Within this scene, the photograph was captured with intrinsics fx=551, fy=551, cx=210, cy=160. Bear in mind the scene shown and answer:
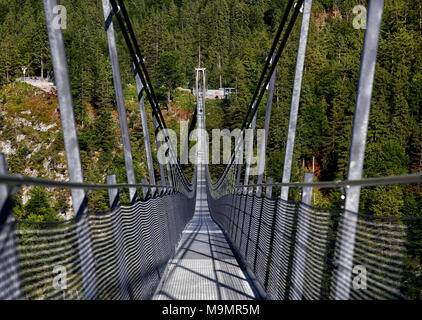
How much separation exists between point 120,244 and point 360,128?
174cm

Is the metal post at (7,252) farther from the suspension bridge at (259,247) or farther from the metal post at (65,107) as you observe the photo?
the metal post at (65,107)

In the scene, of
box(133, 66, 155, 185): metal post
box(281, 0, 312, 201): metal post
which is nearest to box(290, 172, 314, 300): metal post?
box(281, 0, 312, 201): metal post

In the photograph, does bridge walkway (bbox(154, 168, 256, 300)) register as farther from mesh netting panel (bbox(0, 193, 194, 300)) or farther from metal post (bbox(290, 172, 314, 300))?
metal post (bbox(290, 172, 314, 300))

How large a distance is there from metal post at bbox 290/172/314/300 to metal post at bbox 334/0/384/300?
0.64 metres

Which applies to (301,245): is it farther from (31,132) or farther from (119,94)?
(31,132)

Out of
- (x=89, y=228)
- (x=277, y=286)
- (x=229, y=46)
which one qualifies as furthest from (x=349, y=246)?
(x=229, y=46)

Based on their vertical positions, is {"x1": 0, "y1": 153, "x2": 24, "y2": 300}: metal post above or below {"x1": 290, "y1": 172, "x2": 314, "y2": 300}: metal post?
above

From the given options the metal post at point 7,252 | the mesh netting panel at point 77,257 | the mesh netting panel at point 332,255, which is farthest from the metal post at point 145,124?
the metal post at point 7,252

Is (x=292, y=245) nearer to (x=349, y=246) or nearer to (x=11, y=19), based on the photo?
(x=349, y=246)

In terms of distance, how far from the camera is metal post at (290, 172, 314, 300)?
10.2 feet

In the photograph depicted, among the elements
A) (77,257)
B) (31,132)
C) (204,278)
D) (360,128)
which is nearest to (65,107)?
(77,257)

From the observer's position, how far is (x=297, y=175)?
2203 inches

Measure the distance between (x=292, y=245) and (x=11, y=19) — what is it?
93047mm

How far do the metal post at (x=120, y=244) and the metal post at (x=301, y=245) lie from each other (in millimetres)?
1075
